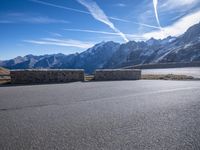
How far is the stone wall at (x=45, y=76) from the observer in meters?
17.0

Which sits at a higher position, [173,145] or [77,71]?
[77,71]

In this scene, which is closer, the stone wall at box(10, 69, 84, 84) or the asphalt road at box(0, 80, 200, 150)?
the asphalt road at box(0, 80, 200, 150)

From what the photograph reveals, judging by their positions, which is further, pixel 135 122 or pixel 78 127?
pixel 135 122

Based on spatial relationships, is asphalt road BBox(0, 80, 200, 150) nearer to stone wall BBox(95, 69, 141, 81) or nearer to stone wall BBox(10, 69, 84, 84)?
stone wall BBox(10, 69, 84, 84)

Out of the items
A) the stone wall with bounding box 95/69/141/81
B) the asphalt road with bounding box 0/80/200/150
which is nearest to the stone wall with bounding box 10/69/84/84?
the stone wall with bounding box 95/69/141/81

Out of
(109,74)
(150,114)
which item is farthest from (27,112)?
(109,74)

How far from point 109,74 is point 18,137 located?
16460 mm

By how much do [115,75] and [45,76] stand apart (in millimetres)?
7154

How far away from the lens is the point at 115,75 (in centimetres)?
2083

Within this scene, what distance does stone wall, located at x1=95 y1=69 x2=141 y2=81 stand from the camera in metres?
20.5

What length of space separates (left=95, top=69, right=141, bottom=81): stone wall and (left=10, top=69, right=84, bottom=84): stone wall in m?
2.22

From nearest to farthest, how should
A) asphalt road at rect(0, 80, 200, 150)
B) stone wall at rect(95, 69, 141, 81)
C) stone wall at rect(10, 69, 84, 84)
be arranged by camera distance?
asphalt road at rect(0, 80, 200, 150) < stone wall at rect(10, 69, 84, 84) < stone wall at rect(95, 69, 141, 81)

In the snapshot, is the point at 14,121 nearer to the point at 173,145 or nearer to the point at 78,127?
the point at 78,127

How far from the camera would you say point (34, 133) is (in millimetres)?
A: 4828
